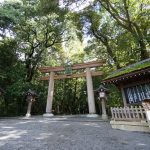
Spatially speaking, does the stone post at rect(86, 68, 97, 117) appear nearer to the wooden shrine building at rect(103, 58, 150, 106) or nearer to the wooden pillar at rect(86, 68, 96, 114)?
the wooden pillar at rect(86, 68, 96, 114)

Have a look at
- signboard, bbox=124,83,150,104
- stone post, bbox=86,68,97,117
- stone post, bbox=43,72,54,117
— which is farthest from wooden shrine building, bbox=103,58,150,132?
stone post, bbox=43,72,54,117

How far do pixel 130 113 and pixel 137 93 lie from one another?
2.84m

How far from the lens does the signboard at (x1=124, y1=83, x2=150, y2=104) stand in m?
12.9

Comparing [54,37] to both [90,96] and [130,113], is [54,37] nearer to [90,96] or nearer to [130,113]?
[90,96]

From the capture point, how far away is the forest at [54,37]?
19.4 metres

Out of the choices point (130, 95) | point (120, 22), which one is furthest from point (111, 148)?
point (120, 22)

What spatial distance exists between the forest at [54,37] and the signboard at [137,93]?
20.0ft

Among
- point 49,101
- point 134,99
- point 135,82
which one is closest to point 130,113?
point 134,99

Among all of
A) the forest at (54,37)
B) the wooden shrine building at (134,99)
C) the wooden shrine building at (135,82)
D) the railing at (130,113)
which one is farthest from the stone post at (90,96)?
the railing at (130,113)

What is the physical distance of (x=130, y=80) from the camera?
13828 millimetres

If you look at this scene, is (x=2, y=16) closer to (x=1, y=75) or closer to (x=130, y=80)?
(x=1, y=75)

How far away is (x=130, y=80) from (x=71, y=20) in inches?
492

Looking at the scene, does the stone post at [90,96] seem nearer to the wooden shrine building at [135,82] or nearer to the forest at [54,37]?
the forest at [54,37]

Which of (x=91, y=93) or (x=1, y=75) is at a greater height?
(x=1, y=75)
